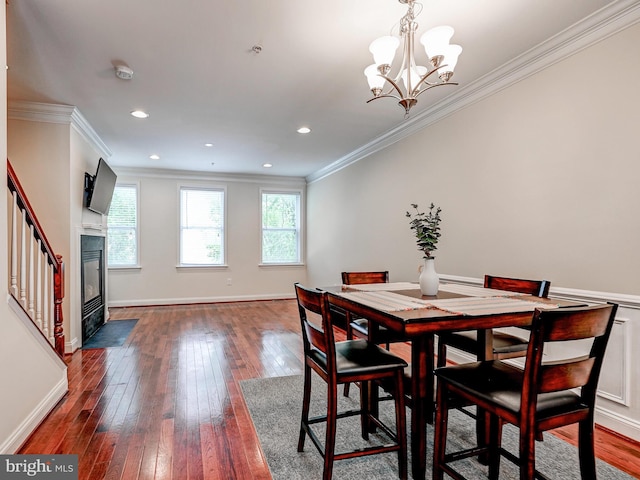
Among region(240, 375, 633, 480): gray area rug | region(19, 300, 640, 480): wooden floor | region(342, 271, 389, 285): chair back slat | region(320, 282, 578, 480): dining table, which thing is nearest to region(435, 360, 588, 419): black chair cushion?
region(320, 282, 578, 480): dining table

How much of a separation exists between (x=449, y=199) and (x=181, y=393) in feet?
9.80

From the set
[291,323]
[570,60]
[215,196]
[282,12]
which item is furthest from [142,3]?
[215,196]

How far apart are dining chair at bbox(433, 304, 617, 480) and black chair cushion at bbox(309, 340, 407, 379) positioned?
0.78 ft

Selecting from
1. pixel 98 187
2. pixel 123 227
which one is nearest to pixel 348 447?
pixel 98 187

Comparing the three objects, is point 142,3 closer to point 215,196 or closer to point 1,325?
point 1,325

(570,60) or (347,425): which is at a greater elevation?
(570,60)

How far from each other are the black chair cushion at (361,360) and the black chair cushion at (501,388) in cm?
23

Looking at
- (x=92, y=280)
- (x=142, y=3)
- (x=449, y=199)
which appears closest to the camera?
(x=142, y=3)

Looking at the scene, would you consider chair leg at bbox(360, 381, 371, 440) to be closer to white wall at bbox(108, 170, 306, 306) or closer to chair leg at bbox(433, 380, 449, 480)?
chair leg at bbox(433, 380, 449, 480)

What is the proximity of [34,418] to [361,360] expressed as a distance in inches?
82.7

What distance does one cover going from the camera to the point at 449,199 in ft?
12.1

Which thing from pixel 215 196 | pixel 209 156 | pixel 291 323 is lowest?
pixel 291 323

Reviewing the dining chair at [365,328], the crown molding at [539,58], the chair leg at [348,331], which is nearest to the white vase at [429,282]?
the dining chair at [365,328]

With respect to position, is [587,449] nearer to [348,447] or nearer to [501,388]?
[501,388]
